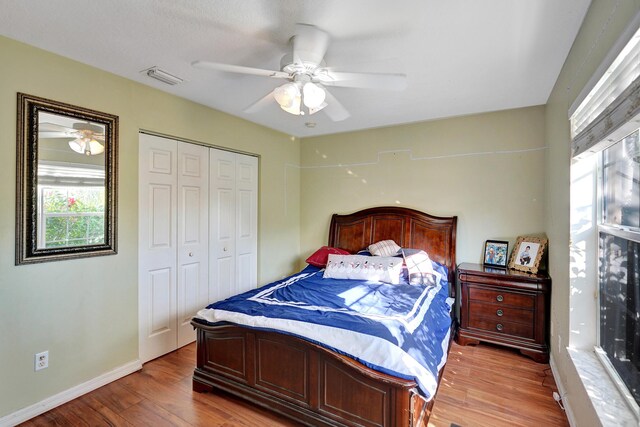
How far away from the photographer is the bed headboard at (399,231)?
344cm

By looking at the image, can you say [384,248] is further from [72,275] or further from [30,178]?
[30,178]

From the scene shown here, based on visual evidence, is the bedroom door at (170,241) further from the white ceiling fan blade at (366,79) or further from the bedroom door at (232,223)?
the white ceiling fan blade at (366,79)

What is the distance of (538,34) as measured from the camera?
1.87m

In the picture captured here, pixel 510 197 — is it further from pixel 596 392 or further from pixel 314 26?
pixel 314 26

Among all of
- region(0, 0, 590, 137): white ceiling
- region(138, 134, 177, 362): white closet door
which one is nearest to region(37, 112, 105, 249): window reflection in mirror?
region(138, 134, 177, 362): white closet door

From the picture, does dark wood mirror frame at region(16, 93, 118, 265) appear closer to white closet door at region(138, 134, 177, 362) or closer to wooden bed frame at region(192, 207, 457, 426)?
white closet door at region(138, 134, 177, 362)

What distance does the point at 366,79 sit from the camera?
1.83 m

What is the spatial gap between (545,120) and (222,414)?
12.7ft

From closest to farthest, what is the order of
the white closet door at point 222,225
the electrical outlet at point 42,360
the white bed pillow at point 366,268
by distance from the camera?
the electrical outlet at point 42,360
the white bed pillow at point 366,268
the white closet door at point 222,225

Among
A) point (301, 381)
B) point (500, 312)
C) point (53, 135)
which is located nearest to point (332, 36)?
point (53, 135)

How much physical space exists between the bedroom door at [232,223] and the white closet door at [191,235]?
3.6 inches

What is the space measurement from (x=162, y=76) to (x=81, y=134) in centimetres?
76

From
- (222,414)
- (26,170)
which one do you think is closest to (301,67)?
(26,170)

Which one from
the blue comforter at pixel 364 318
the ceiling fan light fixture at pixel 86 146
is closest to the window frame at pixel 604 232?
the blue comforter at pixel 364 318
